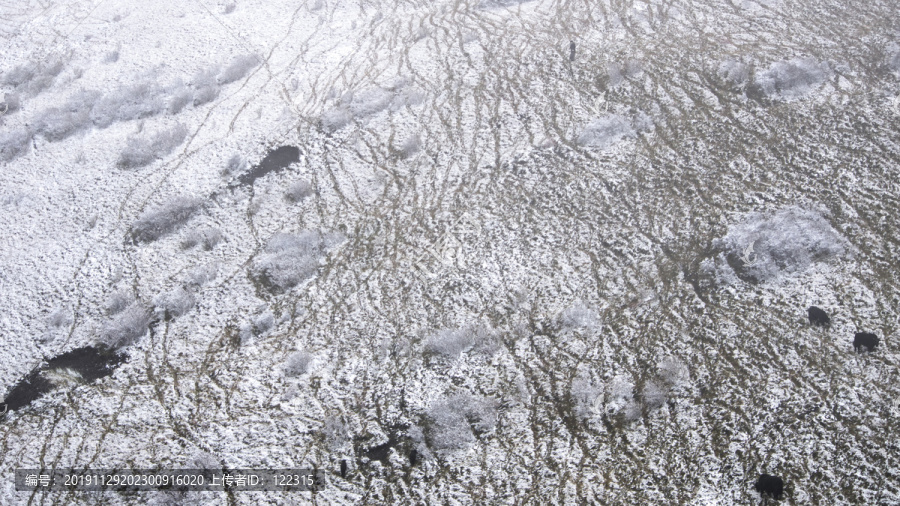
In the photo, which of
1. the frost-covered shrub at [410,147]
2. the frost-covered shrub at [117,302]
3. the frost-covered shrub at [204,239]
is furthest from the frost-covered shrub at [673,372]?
the frost-covered shrub at [117,302]

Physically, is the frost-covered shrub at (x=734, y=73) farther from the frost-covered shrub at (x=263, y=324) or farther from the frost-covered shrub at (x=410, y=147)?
the frost-covered shrub at (x=263, y=324)

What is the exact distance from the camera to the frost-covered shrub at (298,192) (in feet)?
39.9

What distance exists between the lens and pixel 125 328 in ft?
32.8

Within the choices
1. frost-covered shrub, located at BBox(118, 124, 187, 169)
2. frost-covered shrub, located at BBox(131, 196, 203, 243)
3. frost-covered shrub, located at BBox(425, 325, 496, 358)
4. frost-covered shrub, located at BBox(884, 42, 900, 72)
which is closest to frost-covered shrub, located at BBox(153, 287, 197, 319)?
frost-covered shrub, located at BBox(131, 196, 203, 243)

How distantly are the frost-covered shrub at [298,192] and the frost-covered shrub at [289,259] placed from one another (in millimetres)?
1043

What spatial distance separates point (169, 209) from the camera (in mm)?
12062

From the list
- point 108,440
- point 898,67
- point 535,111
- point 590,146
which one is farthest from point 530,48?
point 108,440

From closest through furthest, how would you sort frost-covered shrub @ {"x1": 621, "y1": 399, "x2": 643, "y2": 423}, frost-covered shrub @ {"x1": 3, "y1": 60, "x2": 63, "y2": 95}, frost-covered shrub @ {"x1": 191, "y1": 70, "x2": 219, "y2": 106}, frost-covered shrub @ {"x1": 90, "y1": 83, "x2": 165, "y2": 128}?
1. frost-covered shrub @ {"x1": 621, "y1": 399, "x2": 643, "y2": 423}
2. frost-covered shrub @ {"x1": 90, "y1": 83, "x2": 165, "y2": 128}
3. frost-covered shrub @ {"x1": 191, "y1": 70, "x2": 219, "y2": 106}
4. frost-covered shrub @ {"x1": 3, "y1": 60, "x2": 63, "y2": 95}

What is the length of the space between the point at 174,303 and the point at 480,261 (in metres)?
5.19

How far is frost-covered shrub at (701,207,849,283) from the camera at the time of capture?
9680mm

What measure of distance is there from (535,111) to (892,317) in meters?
7.64

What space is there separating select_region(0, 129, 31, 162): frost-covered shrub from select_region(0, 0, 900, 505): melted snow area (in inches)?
4.8

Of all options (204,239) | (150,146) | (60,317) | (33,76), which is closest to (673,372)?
(204,239)

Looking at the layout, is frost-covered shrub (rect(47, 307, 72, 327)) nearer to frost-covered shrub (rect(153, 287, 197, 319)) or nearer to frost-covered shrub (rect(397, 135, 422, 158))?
frost-covered shrub (rect(153, 287, 197, 319))
